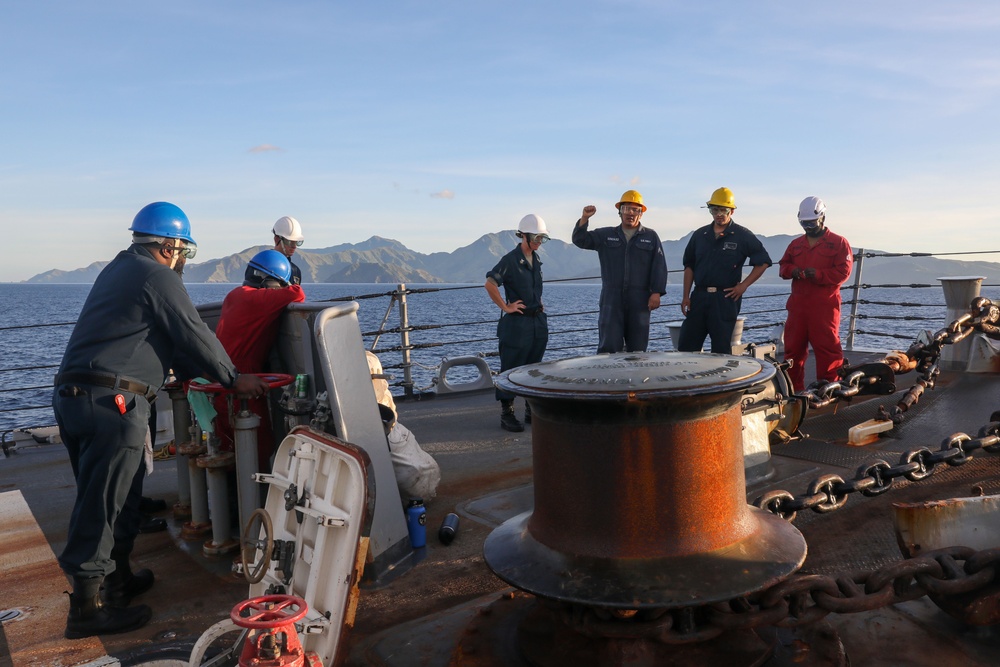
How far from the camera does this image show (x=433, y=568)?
351cm

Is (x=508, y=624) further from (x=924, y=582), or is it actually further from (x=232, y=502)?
(x=232, y=502)

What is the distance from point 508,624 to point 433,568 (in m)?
0.87

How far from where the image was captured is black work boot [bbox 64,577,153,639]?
3059mm

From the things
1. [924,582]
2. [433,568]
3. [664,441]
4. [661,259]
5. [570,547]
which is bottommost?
[433,568]

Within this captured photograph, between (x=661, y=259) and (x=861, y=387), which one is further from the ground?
(x=661, y=259)

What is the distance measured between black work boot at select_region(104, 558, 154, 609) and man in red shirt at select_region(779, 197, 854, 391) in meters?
5.33

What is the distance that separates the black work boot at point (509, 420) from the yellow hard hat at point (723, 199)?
252cm

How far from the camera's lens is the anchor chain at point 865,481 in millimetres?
3047

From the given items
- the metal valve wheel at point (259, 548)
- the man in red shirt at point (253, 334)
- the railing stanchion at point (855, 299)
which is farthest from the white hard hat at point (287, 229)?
the railing stanchion at point (855, 299)

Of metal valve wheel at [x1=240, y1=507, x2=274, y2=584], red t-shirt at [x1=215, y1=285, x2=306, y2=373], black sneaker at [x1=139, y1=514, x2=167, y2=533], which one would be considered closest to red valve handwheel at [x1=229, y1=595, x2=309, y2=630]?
metal valve wheel at [x1=240, y1=507, x2=274, y2=584]

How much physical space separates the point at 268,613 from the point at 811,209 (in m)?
5.96

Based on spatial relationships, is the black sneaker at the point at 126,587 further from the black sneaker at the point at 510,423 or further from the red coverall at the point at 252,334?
the black sneaker at the point at 510,423

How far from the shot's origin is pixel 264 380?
3777 mm

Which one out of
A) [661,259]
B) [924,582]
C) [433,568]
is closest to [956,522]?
[924,582]
